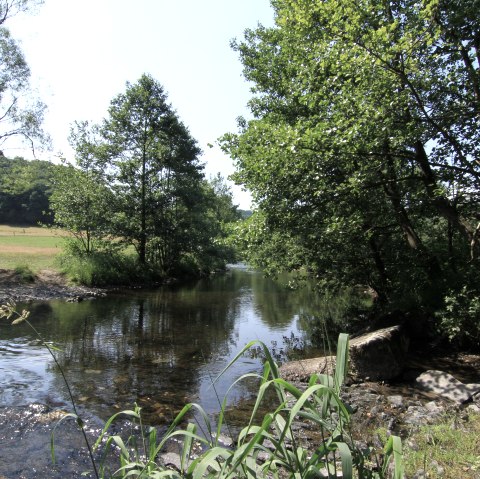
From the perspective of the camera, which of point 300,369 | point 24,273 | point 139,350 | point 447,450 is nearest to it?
point 447,450

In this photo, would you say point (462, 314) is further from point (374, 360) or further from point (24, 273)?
point (24, 273)

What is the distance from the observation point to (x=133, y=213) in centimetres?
3106

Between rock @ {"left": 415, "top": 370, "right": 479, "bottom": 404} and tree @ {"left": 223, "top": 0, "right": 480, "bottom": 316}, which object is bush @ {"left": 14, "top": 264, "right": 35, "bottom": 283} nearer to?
tree @ {"left": 223, "top": 0, "right": 480, "bottom": 316}

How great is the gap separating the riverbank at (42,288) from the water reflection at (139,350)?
1401 millimetres

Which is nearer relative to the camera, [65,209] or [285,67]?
[285,67]

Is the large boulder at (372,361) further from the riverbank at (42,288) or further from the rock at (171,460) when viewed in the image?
the riverbank at (42,288)

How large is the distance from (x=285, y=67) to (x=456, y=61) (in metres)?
6.68

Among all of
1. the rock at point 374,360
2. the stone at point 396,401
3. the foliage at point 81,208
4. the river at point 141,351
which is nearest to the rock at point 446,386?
the rock at point 374,360

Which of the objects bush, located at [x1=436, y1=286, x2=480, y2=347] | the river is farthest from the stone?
the river

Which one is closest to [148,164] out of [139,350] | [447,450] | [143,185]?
[143,185]

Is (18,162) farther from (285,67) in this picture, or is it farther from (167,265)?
(285,67)

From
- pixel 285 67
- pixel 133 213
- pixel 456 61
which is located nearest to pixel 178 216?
pixel 133 213

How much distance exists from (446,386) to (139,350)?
26.2 ft

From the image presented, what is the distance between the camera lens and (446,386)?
311 inches
